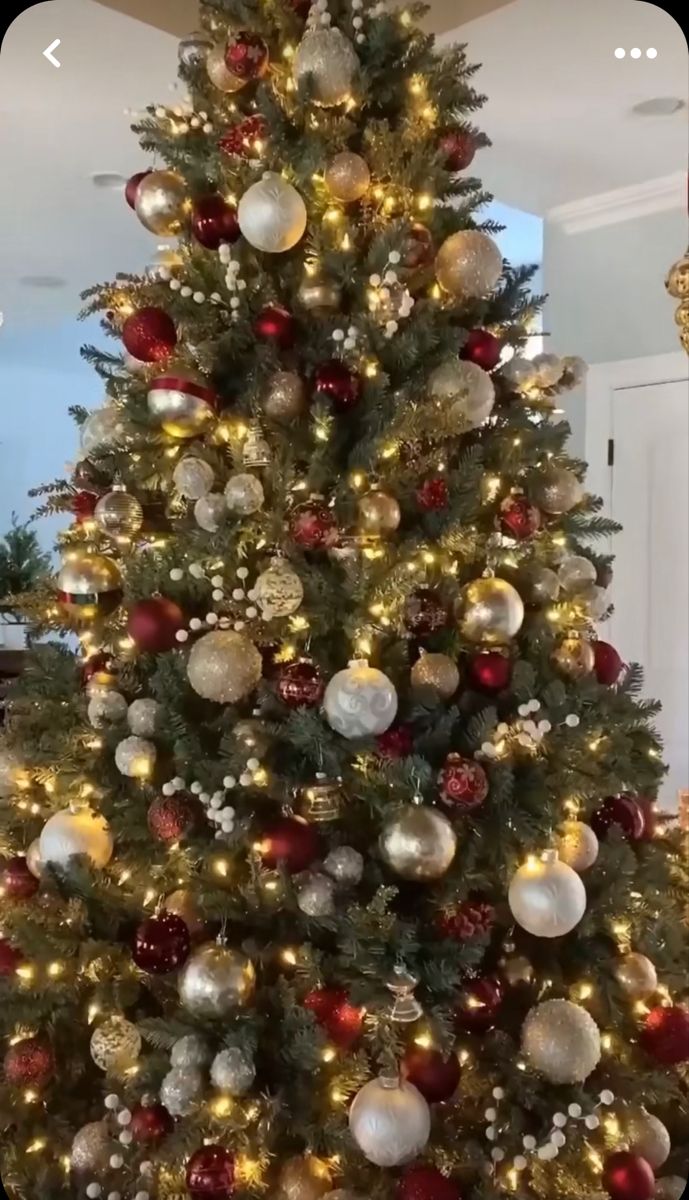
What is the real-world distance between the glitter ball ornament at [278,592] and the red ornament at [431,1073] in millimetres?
492

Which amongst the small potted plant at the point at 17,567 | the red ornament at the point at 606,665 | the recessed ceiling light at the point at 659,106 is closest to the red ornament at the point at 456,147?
the red ornament at the point at 606,665

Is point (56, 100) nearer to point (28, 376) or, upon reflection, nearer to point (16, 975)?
point (16, 975)

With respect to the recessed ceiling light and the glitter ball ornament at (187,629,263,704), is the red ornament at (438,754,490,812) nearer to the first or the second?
the glitter ball ornament at (187,629,263,704)

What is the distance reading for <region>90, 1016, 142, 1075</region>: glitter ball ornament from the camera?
1.10 m

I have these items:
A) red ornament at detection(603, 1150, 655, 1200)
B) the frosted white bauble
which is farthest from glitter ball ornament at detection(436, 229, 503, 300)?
red ornament at detection(603, 1150, 655, 1200)

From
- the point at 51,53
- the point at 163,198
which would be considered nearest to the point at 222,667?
the point at 163,198

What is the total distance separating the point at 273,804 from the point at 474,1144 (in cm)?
42

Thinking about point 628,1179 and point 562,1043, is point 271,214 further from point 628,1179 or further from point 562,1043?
point 628,1179

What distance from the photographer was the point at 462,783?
1079 millimetres

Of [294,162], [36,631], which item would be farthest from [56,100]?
[36,631]

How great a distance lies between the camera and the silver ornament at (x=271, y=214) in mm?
1170

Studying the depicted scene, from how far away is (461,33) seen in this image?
204cm

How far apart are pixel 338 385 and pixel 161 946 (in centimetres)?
66

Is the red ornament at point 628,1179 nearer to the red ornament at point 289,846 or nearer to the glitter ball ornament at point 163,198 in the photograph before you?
the red ornament at point 289,846
